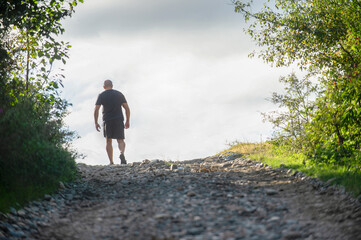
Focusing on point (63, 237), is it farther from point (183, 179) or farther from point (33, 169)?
point (183, 179)

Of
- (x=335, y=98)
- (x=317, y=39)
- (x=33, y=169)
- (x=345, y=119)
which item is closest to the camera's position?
(x=33, y=169)

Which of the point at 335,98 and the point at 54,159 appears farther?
the point at 335,98

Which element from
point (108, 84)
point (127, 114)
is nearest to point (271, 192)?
point (127, 114)

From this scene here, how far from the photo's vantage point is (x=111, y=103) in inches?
699

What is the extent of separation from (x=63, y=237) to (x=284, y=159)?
9.46 meters

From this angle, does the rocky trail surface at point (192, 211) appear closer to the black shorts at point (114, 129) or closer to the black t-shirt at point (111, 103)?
the black shorts at point (114, 129)

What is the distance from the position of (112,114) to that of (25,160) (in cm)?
878

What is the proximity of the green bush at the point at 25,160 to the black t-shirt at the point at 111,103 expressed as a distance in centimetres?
678

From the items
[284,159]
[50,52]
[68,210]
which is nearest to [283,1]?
[284,159]

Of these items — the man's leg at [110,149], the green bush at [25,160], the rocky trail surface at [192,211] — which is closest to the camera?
the rocky trail surface at [192,211]

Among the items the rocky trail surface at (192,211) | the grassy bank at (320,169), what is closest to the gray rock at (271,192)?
the rocky trail surface at (192,211)

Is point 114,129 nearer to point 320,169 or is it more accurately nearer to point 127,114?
point 127,114

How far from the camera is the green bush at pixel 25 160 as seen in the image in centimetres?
877

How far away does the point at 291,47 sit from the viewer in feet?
55.6
